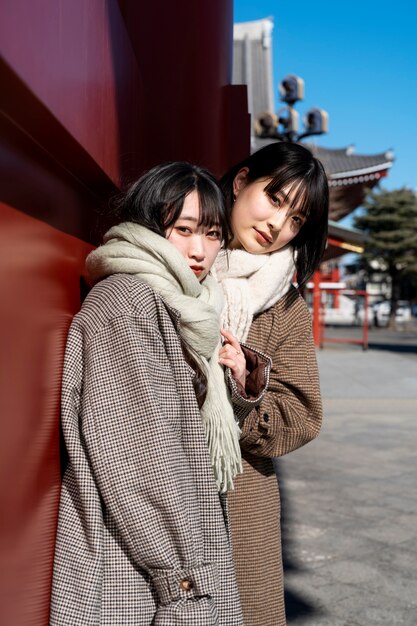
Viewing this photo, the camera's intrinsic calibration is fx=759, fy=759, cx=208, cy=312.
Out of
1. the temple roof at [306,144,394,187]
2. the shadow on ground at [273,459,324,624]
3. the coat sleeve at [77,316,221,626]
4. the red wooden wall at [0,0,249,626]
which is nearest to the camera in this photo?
the red wooden wall at [0,0,249,626]

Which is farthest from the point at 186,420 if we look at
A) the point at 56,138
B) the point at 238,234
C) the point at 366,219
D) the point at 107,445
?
the point at 366,219

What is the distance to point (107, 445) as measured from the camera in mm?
1125

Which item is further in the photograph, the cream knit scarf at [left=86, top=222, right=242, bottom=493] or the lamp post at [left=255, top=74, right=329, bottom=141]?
the lamp post at [left=255, top=74, right=329, bottom=141]

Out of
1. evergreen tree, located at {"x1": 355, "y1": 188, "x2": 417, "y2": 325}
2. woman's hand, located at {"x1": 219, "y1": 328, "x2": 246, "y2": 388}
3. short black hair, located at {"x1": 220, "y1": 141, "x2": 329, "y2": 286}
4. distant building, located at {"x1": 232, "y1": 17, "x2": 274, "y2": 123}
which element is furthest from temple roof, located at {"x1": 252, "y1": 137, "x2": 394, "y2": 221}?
woman's hand, located at {"x1": 219, "y1": 328, "x2": 246, "y2": 388}

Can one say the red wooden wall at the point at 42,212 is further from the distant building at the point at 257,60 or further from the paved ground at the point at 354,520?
the distant building at the point at 257,60

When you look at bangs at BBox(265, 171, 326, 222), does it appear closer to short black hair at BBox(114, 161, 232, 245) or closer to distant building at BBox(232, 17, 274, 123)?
short black hair at BBox(114, 161, 232, 245)

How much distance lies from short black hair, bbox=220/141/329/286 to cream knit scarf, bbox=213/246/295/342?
69 millimetres

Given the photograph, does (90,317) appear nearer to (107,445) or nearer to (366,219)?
(107,445)

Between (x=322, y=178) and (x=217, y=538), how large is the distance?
2.95ft

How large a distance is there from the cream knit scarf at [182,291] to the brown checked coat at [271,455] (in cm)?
38

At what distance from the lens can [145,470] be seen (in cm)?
111

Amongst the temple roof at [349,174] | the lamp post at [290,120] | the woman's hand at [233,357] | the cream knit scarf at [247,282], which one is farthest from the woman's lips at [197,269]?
the temple roof at [349,174]

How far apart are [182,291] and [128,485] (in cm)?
38

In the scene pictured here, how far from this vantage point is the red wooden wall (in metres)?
Result: 0.97
